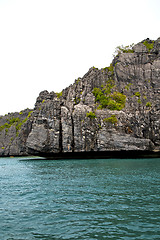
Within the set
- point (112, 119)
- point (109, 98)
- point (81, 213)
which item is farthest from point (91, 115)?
point (81, 213)

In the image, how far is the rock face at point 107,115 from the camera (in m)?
64.4

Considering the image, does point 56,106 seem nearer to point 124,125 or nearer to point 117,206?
point 124,125

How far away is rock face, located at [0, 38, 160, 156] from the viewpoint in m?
64.4

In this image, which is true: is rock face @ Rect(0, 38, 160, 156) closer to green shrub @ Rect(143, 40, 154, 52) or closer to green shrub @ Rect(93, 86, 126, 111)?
green shrub @ Rect(93, 86, 126, 111)

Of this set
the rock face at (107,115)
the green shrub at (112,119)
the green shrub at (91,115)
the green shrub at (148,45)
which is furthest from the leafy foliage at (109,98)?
the green shrub at (148,45)

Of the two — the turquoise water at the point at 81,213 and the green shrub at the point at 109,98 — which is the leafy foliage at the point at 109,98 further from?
the turquoise water at the point at 81,213

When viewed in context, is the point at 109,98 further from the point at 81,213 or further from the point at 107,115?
the point at 81,213

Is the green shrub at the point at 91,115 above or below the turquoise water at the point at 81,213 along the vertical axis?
above

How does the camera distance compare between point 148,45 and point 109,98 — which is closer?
point 109,98

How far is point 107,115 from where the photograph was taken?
6681 cm

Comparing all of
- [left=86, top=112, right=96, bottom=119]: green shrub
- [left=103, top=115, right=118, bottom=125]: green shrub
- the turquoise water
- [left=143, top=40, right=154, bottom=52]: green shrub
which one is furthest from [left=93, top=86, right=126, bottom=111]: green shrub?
the turquoise water

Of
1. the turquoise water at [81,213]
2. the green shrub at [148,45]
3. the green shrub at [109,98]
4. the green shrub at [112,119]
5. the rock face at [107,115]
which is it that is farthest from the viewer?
the green shrub at [148,45]

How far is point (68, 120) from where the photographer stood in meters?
67.4

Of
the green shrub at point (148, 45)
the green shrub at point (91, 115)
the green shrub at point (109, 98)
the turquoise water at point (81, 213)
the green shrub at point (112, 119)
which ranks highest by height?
the green shrub at point (148, 45)
